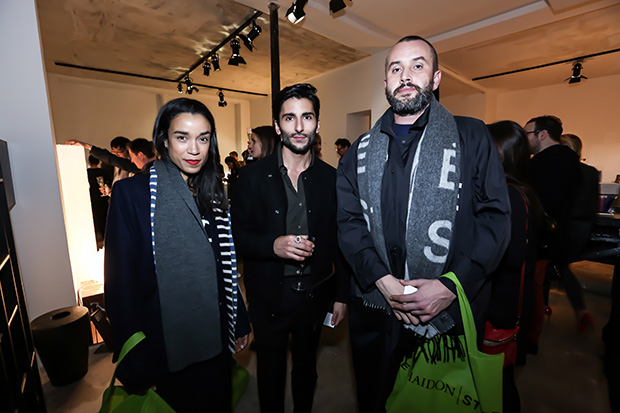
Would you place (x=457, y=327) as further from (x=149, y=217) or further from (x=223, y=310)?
(x=149, y=217)

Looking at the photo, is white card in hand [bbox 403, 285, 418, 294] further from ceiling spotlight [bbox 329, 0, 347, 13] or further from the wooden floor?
ceiling spotlight [bbox 329, 0, 347, 13]

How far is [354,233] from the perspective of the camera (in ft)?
4.10

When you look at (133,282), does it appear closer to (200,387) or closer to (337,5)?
(200,387)

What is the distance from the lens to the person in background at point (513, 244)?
146 centimetres

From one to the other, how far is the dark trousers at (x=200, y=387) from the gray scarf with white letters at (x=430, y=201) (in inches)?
31.9

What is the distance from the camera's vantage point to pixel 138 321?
1155 mm

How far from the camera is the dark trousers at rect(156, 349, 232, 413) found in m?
1.28

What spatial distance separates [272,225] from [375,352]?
2.45 ft

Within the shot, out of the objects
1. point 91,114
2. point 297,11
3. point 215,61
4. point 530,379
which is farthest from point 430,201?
point 91,114

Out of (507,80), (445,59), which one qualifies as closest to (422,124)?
(445,59)

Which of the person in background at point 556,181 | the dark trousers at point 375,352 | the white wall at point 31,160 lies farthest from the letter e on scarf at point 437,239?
the white wall at point 31,160

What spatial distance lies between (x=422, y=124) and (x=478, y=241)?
1.65ft

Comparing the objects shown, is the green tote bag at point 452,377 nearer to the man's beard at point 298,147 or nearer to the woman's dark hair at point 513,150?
the man's beard at point 298,147

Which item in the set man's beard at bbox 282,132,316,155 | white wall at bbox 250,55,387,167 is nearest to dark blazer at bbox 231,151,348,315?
man's beard at bbox 282,132,316,155
